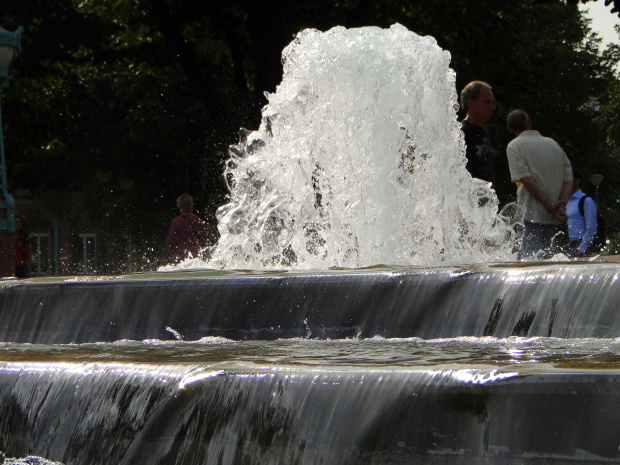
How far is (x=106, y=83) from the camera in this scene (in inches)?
1307

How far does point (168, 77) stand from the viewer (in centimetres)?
2770

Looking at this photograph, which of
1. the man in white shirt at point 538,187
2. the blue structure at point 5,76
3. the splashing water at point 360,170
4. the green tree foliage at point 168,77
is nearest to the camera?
the man in white shirt at point 538,187

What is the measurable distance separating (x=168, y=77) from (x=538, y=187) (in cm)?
2033

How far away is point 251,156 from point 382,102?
1.27 metres

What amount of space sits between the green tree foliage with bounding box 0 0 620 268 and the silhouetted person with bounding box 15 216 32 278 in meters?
5.95

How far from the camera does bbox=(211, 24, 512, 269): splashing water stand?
921 centimetres

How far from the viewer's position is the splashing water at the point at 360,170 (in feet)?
30.2

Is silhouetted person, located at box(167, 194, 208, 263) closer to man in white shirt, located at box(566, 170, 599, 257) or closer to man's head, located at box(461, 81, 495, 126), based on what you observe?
man in white shirt, located at box(566, 170, 599, 257)

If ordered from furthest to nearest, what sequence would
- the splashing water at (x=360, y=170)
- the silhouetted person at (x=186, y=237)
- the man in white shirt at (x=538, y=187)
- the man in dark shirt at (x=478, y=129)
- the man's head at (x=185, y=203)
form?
the man's head at (x=185, y=203), the silhouetted person at (x=186, y=237), the splashing water at (x=360, y=170), the man in white shirt at (x=538, y=187), the man in dark shirt at (x=478, y=129)

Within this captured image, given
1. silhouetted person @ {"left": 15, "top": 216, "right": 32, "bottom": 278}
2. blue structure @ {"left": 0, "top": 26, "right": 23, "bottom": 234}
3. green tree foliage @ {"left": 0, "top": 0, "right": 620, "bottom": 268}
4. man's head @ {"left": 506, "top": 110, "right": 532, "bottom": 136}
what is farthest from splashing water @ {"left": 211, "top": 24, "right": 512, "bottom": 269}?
green tree foliage @ {"left": 0, "top": 0, "right": 620, "bottom": 268}

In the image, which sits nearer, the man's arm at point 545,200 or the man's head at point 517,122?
the man's arm at point 545,200

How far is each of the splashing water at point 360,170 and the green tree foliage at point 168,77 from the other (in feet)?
24.5

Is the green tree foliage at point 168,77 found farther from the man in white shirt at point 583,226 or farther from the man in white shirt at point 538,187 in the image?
the man in white shirt at point 538,187

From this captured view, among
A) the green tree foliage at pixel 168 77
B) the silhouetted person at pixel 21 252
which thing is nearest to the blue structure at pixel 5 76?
the silhouetted person at pixel 21 252
